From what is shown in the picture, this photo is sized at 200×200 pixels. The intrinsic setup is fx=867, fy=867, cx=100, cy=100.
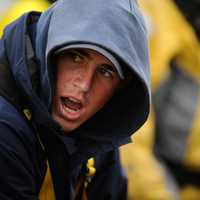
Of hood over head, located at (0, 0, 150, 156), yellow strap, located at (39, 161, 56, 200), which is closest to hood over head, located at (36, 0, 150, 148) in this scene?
hood over head, located at (0, 0, 150, 156)

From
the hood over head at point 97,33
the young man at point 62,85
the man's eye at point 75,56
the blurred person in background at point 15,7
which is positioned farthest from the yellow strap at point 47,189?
the blurred person in background at point 15,7

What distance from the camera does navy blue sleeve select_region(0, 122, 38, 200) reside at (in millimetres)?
2742

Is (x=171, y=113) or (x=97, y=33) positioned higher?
(x=97, y=33)

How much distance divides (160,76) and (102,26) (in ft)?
10.1

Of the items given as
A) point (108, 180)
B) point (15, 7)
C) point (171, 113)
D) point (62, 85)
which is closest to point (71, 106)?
point (62, 85)

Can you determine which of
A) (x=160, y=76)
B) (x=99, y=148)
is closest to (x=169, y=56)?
(x=160, y=76)

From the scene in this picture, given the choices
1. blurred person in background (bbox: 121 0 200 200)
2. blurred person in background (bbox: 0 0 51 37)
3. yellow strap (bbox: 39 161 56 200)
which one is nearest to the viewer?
yellow strap (bbox: 39 161 56 200)

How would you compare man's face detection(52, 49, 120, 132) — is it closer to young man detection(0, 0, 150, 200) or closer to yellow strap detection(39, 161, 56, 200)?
young man detection(0, 0, 150, 200)

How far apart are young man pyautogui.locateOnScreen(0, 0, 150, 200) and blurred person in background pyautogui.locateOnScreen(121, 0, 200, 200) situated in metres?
2.52

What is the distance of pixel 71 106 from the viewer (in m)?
2.91

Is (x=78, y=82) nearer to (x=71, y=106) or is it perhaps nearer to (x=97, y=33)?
(x=71, y=106)

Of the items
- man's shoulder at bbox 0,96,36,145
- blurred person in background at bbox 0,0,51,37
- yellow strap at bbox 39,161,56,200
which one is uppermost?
man's shoulder at bbox 0,96,36,145

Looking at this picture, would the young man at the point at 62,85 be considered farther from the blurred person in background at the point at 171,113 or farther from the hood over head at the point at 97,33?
the blurred person in background at the point at 171,113

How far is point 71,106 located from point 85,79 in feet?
0.35
